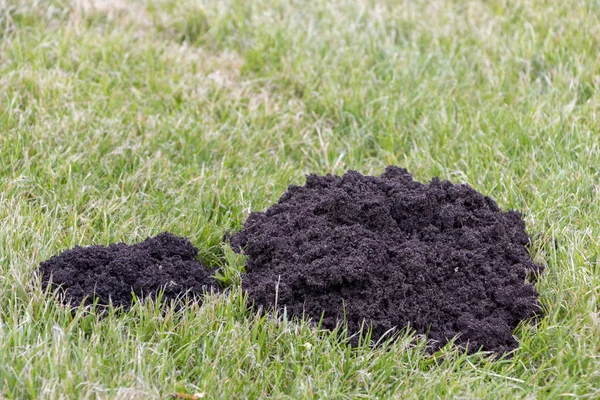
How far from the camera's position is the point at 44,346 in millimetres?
3000

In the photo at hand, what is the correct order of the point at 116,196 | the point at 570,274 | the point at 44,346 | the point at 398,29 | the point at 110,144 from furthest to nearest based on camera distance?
the point at 398,29 < the point at 110,144 < the point at 116,196 < the point at 570,274 < the point at 44,346

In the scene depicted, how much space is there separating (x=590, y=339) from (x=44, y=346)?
7.72ft

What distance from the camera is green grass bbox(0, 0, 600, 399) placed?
3096mm

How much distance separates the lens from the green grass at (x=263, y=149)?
10.2 ft

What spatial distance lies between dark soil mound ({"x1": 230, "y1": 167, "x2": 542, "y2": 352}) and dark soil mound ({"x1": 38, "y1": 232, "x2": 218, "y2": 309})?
31 cm

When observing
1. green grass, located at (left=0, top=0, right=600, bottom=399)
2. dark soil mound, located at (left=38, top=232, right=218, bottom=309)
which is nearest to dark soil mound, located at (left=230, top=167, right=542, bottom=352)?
green grass, located at (left=0, top=0, right=600, bottom=399)

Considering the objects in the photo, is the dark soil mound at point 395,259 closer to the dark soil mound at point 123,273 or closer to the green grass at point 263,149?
the green grass at point 263,149

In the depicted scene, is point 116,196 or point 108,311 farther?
point 116,196

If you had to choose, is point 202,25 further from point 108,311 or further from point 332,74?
point 108,311

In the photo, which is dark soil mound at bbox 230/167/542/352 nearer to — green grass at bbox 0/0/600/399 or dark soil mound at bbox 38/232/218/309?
green grass at bbox 0/0/600/399

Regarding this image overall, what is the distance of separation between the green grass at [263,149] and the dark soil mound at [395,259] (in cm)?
14

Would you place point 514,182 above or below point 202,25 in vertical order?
below

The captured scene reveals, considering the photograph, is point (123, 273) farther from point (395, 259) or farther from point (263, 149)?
point (263, 149)

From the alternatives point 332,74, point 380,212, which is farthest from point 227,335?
point 332,74
